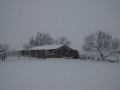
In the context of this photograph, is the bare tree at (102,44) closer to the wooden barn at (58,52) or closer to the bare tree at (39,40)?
the wooden barn at (58,52)

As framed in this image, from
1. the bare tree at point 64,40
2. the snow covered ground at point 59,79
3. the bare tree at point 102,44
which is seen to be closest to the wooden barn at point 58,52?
the bare tree at point 102,44

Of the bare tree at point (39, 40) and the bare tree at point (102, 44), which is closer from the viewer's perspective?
the bare tree at point (102, 44)

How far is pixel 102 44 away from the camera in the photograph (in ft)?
94.9

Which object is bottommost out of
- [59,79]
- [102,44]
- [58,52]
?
[59,79]

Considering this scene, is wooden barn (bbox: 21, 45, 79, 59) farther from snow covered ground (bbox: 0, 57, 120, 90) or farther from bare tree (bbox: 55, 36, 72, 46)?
bare tree (bbox: 55, 36, 72, 46)

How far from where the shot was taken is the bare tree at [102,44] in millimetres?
27780

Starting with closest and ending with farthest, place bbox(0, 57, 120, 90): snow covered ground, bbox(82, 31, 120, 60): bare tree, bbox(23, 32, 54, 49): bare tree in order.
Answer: bbox(0, 57, 120, 90): snow covered ground < bbox(82, 31, 120, 60): bare tree < bbox(23, 32, 54, 49): bare tree

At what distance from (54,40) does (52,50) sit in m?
37.3

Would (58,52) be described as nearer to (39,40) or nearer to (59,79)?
(59,79)

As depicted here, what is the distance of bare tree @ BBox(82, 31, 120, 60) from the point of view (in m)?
27.8

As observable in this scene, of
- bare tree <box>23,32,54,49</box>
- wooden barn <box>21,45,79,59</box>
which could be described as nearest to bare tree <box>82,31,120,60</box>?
wooden barn <box>21,45,79,59</box>

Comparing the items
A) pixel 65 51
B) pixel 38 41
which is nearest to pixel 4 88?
pixel 65 51

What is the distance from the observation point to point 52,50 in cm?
2966

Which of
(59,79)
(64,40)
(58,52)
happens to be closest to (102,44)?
(58,52)
